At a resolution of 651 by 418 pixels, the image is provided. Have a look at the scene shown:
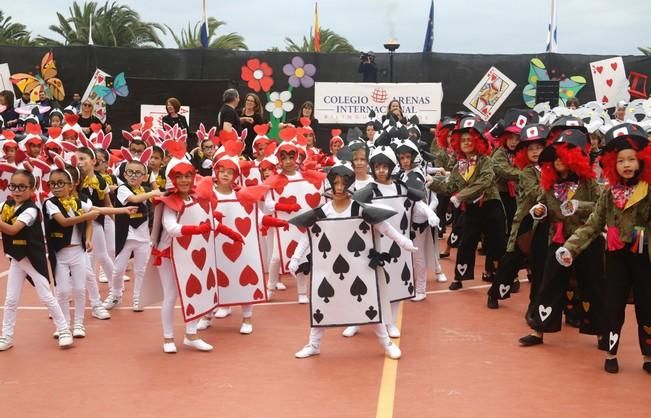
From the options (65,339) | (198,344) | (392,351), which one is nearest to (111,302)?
(65,339)

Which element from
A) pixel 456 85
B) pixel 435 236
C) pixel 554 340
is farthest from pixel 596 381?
pixel 456 85

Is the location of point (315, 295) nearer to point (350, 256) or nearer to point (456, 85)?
point (350, 256)

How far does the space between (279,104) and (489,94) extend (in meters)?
4.70

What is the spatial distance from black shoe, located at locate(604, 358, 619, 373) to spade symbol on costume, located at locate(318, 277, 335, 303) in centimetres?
236

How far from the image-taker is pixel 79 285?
27.2 ft

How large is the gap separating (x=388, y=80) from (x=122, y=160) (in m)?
9.92

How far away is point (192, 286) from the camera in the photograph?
7.88 meters

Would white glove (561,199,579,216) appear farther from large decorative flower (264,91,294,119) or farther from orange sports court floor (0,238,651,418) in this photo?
large decorative flower (264,91,294,119)

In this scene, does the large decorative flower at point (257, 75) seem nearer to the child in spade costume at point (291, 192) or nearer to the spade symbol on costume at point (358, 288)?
the child in spade costume at point (291, 192)

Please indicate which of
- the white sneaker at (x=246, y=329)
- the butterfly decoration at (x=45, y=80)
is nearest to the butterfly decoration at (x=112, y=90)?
the butterfly decoration at (x=45, y=80)

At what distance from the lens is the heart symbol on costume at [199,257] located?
7.89 metres

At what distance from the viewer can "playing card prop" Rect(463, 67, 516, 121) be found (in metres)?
19.3

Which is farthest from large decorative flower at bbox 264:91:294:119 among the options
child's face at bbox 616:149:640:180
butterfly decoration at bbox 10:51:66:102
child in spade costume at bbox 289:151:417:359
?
child's face at bbox 616:149:640:180

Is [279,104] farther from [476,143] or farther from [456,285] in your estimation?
[476,143]
